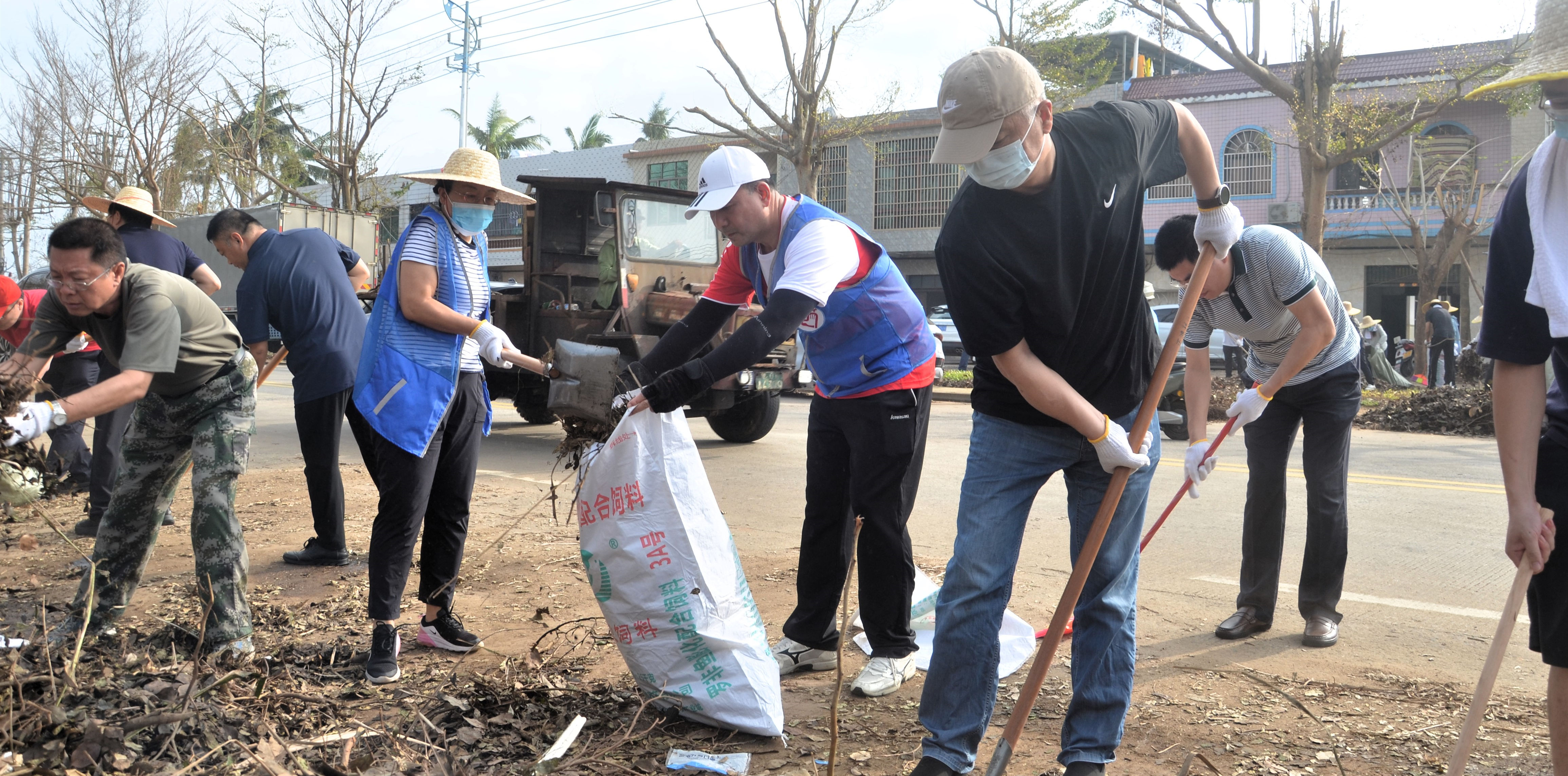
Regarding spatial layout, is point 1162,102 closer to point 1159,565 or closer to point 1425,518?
point 1159,565

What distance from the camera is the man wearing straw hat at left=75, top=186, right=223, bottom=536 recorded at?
19.4 ft

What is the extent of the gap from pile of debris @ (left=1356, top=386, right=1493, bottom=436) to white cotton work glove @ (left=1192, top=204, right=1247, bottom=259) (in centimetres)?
977

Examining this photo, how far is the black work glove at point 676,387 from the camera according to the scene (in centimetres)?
286

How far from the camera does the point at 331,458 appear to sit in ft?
16.9

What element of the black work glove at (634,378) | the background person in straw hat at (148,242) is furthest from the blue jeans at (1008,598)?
the background person in straw hat at (148,242)

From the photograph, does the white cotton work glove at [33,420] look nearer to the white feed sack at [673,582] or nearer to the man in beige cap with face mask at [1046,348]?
the white feed sack at [673,582]

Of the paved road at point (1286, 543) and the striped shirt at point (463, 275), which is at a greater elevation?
the striped shirt at point (463, 275)

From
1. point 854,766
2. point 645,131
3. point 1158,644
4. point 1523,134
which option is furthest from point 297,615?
point 645,131

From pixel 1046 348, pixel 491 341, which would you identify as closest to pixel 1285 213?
pixel 491 341

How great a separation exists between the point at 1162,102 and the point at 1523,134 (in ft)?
80.2

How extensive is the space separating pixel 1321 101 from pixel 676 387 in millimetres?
14935

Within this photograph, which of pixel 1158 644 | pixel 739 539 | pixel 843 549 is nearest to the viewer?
pixel 843 549

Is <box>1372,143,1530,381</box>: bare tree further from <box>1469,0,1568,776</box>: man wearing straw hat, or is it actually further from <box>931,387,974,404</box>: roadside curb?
<box>1469,0,1568,776</box>: man wearing straw hat

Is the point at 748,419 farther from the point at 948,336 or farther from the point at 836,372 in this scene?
the point at 948,336
